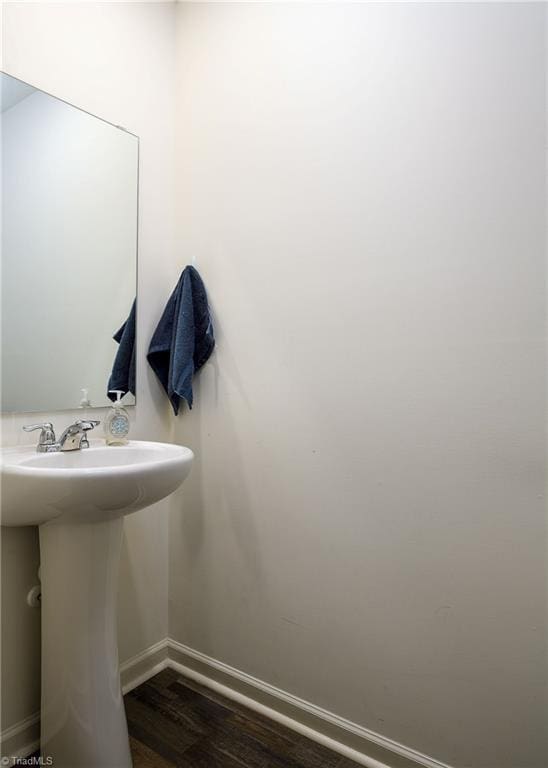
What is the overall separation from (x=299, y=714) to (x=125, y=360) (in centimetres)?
128

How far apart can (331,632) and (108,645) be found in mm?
642

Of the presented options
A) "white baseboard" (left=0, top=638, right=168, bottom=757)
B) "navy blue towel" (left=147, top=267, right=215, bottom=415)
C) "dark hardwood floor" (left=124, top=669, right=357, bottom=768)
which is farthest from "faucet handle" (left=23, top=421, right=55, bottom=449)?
"dark hardwood floor" (left=124, top=669, right=357, bottom=768)

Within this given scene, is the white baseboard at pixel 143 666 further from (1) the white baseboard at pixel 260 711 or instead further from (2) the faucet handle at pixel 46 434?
(2) the faucet handle at pixel 46 434

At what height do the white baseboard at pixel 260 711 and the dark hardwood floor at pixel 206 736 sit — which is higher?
the white baseboard at pixel 260 711

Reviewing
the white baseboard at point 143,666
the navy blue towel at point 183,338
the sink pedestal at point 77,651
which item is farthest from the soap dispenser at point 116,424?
the white baseboard at point 143,666

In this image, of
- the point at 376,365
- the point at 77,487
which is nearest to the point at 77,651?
the point at 77,487

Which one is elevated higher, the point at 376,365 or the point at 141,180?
the point at 141,180

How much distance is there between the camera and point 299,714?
4.55 ft

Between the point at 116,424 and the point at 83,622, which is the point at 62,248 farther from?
the point at 83,622

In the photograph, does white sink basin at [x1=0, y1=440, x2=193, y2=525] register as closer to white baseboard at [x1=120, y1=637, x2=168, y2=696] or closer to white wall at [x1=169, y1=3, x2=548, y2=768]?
white wall at [x1=169, y1=3, x2=548, y2=768]

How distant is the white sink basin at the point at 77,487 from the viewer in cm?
98

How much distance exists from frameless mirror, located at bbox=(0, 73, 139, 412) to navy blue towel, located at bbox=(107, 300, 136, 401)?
0.7 inches

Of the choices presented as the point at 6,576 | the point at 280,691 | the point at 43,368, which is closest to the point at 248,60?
the point at 43,368

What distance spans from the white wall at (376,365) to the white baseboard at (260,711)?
0.03 metres
